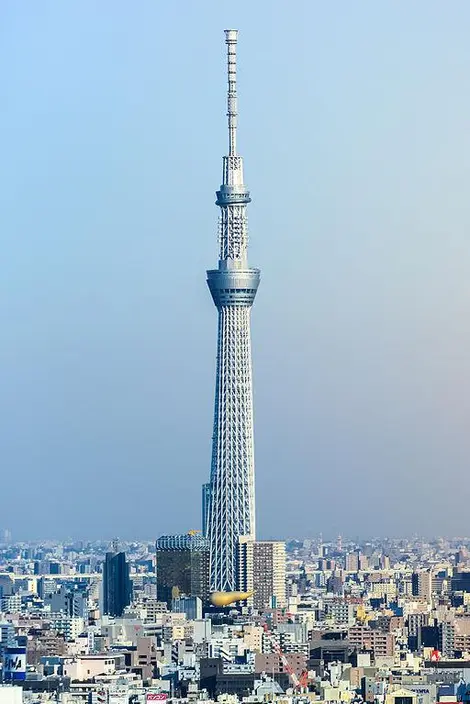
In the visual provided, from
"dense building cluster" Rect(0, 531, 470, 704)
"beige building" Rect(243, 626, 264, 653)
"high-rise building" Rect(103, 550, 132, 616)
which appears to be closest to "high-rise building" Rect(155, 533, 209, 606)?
"dense building cluster" Rect(0, 531, 470, 704)

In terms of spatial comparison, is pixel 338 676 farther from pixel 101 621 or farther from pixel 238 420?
pixel 238 420

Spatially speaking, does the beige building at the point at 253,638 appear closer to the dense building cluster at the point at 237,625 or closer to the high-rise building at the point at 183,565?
the dense building cluster at the point at 237,625

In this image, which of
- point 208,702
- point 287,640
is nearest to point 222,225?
point 287,640

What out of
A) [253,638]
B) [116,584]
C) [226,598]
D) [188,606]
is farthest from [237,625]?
[116,584]

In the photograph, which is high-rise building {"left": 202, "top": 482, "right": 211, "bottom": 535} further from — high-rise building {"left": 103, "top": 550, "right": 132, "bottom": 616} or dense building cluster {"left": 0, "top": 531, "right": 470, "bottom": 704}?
high-rise building {"left": 103, "top": 550, "right": 132, "bottom": 616}

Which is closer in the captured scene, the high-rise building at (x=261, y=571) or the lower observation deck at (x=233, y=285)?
the lower observation deck at (x=233, y=285)

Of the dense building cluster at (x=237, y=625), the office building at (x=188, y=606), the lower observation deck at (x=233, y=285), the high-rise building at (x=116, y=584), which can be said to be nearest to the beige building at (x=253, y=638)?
the dense building cluster at (x=237, y=625)

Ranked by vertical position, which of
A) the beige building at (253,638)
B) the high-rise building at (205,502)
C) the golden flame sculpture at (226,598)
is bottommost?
the beige building at (253,638)
